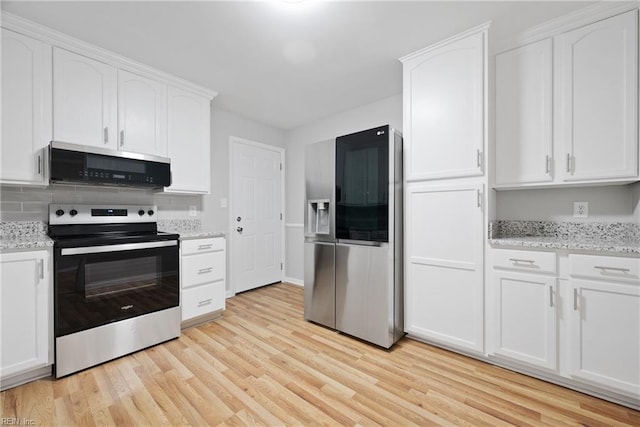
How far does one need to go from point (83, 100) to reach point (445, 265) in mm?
3200

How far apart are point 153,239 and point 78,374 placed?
1028 mm

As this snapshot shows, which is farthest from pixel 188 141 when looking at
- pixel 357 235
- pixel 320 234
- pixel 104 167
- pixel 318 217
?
pixel 357 235

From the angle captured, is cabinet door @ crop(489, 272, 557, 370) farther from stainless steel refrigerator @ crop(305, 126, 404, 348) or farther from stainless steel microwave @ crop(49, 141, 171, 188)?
stainless steel microwave @ crop(49, 141, 171, 188)

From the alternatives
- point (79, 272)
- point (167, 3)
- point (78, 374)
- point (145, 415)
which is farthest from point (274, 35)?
point (78, 374)

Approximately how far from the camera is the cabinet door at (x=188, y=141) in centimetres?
271

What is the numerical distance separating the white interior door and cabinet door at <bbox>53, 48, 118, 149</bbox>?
4.93 feet

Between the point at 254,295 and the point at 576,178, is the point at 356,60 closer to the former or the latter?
the point at 576,178

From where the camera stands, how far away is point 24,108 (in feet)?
6.32

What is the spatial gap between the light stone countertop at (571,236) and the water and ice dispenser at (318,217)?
1.40 metres

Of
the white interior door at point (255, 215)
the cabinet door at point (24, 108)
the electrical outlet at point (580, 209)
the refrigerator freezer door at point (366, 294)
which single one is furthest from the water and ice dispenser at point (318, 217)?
the cabinet door at point (24, 108)

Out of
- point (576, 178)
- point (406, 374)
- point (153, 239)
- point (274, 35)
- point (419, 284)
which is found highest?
point (274, 35)

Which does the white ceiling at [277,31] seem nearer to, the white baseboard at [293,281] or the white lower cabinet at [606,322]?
the white lower cabinet at [606,322]

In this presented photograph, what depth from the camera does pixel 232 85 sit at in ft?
9.47

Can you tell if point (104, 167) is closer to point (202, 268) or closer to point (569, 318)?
point (202, 268)
